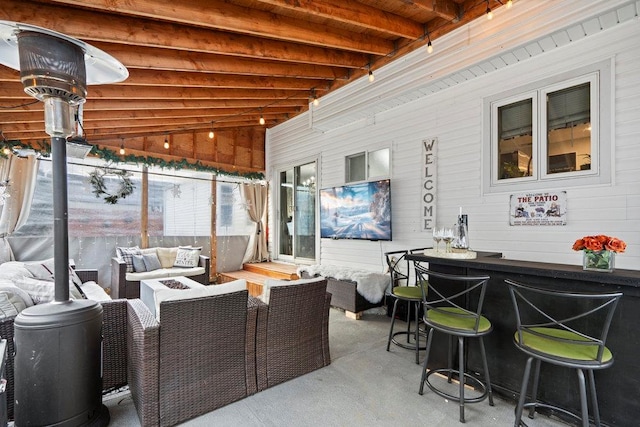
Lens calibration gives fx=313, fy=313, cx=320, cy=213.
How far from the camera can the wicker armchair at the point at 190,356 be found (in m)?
2.14

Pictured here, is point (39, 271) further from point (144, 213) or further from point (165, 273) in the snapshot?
point (144, 213)

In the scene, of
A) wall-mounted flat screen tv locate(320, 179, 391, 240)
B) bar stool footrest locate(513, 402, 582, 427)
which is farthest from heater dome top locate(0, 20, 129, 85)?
wall-mounted flat screen tv locate(320, 179, 391, 240)

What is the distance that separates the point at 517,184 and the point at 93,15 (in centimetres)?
479

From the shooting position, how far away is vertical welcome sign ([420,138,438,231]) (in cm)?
462

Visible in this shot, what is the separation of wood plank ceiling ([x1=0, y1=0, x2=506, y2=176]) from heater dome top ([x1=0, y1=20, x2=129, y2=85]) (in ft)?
2.24

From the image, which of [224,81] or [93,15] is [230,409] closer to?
[93,15]

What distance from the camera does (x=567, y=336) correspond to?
6.86ft

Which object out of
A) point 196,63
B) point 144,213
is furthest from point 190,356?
point 144,213

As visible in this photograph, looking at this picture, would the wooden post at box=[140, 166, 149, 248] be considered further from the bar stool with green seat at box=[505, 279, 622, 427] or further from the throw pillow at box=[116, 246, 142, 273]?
the bar stool with green seat at box=[505, 279, 622, 427]

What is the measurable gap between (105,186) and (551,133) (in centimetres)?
721

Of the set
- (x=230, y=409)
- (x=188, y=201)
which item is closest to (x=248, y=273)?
(x=188, y=201)

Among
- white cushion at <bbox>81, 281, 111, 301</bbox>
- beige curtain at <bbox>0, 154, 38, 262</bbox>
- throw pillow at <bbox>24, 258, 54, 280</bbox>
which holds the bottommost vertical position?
white cushion at <bbox>81, 281, 111, 301</bbox>

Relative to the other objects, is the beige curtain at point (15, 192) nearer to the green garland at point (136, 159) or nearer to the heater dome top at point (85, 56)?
the green garland at point (136, 159)

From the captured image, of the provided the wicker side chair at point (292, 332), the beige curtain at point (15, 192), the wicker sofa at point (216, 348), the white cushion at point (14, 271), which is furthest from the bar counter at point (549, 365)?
the beige curtain at point (15, 192)
